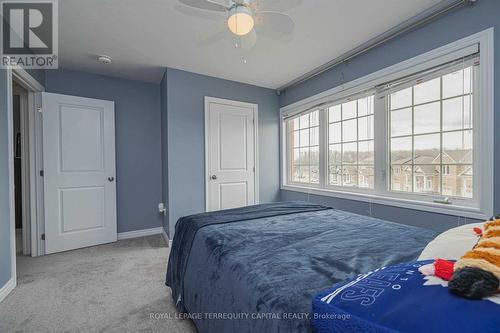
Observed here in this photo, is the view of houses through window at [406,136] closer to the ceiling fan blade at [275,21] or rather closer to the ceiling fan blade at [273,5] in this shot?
the ceiling fan blade at [275,21]

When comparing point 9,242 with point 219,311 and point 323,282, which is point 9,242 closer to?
point 219,311

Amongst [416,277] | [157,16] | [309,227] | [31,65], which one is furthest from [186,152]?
[416,277]

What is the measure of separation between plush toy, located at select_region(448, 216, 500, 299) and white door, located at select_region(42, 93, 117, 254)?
376cm

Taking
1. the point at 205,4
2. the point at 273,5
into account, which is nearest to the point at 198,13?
the point at 205,4

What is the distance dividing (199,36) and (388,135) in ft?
7.39

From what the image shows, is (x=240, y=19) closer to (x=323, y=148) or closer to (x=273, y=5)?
(x=273, y=5)

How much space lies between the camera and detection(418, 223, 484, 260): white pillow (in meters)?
0.85

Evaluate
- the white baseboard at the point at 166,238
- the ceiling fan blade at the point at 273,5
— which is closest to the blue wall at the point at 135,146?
the white baseboard at the point at 166,238

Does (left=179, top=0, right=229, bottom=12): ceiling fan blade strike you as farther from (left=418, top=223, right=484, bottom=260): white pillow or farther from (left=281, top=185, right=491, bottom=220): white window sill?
(left=281, top=185, right=491, bottom=220): white window sill

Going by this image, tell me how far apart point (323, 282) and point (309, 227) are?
79cm

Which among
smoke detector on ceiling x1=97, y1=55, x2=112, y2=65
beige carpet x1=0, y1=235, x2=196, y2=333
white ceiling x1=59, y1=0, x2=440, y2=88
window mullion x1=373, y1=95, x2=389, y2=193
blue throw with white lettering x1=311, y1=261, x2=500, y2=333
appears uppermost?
white ceiling x1=59, y1=0, x2=440, y2=88

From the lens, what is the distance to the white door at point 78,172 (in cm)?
303

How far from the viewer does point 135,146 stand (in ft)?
12.2

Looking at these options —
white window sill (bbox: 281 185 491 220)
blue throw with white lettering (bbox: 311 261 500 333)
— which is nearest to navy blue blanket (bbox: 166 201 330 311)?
white window sill (bbox: 281 185 491 220)
